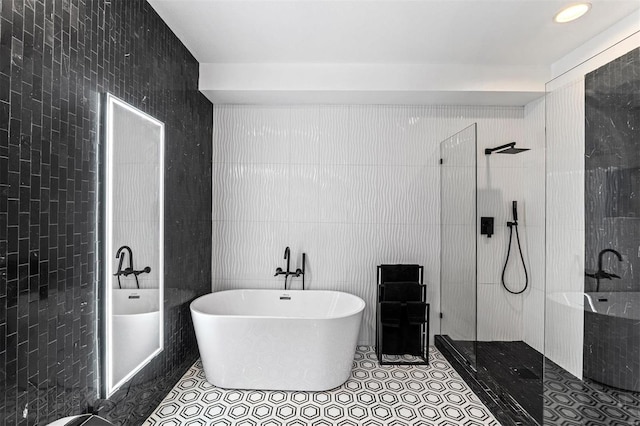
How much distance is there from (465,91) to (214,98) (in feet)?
7.96

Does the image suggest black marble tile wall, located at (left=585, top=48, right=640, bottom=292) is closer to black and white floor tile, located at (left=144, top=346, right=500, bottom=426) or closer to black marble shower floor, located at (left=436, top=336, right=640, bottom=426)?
black marble shower floor, located at (left=436, top=336, right=640, bottom=426)

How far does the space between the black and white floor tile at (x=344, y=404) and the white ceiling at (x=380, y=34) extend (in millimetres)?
2555

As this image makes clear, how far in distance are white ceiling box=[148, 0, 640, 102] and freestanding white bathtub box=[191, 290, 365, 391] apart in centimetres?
205

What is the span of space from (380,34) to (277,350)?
2.53 metres

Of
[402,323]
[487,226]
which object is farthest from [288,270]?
[487,226]

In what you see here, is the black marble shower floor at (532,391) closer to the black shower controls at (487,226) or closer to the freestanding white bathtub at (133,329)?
the black shower controls at (487,226)

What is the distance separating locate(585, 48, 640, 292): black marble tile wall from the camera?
1318 mm

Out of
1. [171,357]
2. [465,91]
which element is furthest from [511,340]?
[171,357]

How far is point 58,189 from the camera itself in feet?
4.58

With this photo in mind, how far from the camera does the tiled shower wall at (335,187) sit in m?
3.37

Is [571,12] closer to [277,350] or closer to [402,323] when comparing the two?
[402,323]

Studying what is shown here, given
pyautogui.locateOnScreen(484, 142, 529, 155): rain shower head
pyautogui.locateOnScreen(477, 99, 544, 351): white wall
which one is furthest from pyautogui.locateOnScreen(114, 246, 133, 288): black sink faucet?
pyautogui.locateOnScreen(484, 142, 529, 155): rain shower head

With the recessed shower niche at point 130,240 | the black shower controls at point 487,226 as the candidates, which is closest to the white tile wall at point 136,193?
the recessed shower niche at point 130,240

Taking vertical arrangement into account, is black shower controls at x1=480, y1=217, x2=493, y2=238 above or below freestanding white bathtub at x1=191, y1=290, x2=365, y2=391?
above
